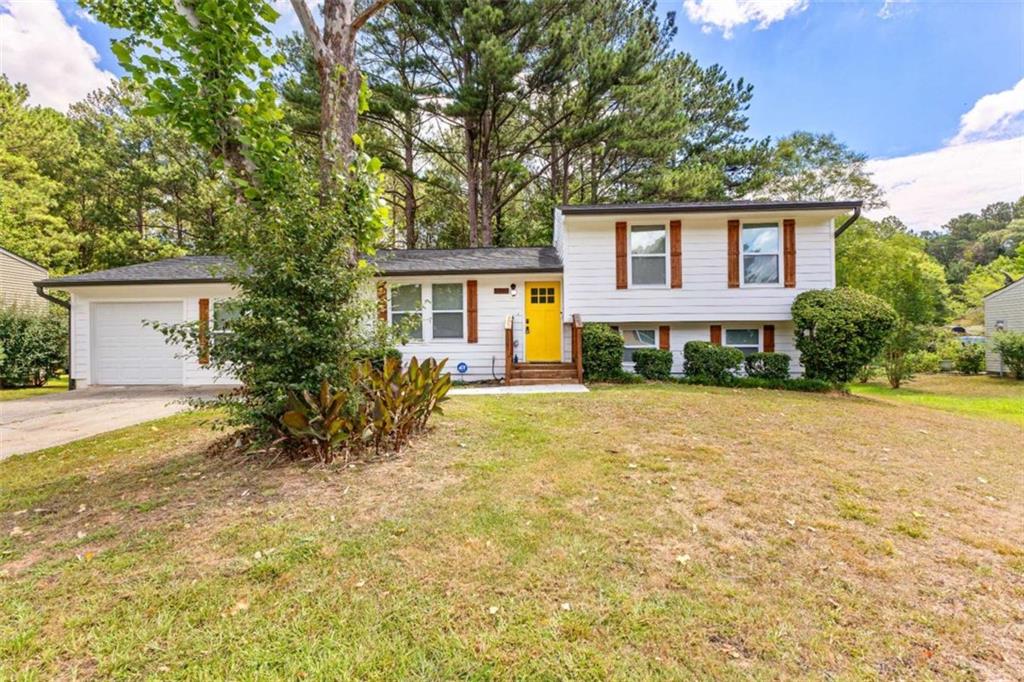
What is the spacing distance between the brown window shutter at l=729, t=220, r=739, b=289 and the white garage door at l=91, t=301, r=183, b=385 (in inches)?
528

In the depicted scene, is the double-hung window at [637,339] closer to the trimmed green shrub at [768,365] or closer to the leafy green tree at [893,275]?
the trimmed green shrub at [768,365]

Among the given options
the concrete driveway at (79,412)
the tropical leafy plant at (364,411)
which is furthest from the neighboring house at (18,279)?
the tropical leafy plant at (364,411)

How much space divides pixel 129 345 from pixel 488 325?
8.97 meters

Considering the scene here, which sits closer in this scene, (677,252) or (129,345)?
(677,252)

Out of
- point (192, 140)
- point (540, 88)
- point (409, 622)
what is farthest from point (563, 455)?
point (540, 88)

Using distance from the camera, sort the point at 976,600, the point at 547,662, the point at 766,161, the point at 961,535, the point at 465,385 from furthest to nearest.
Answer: the point at 766,161, the point at 465,385, the point at 961,535, the point at 976,600, the point at 547,662

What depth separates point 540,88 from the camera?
45.6 ft

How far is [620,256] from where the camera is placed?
10.2 meters

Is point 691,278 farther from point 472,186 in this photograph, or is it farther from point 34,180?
point 34,180

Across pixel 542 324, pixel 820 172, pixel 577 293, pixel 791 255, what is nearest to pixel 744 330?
pixel 791 255

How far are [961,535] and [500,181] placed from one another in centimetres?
1670

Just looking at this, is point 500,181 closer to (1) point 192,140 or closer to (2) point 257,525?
(1) point 192,140

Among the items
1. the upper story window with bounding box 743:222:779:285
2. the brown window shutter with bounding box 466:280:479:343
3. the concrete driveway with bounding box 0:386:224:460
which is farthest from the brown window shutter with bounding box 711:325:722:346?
the concrete driveway with bounding box 0:386:224:460

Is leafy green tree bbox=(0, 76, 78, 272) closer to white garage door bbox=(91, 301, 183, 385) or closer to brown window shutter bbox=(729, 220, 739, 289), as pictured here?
white garage door bbox=(91, 301, 183, 385)
